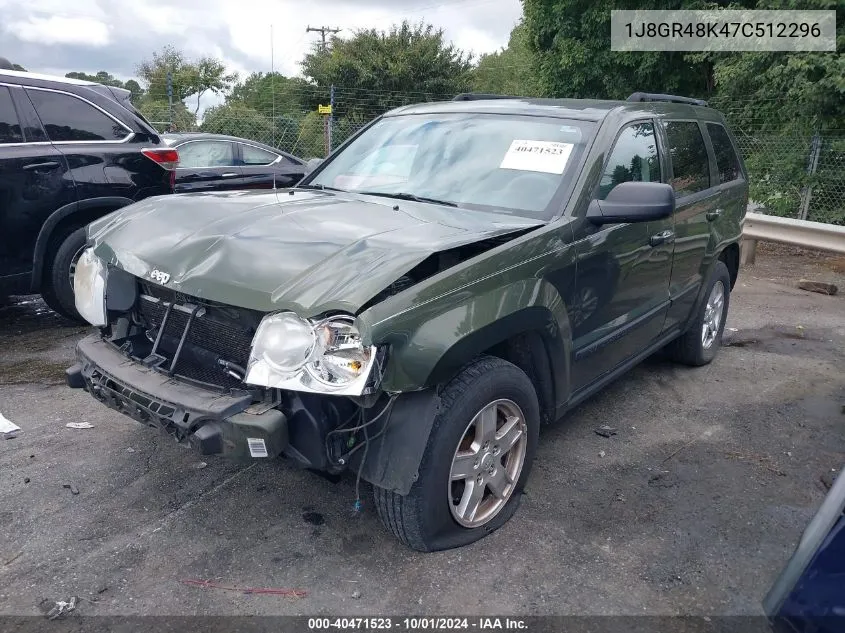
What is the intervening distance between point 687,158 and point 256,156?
22.6ft

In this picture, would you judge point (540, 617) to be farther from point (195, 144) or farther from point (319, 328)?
point (195, 144)

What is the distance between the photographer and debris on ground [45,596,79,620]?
8.04ft

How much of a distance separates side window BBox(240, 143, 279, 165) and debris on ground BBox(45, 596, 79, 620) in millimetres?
Result: 7842

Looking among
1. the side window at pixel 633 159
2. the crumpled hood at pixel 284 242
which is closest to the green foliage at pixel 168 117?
the crumpled hood at pixel 284 242

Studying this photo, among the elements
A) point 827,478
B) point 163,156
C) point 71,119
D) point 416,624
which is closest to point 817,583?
point 416,624

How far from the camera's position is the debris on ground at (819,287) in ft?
25.5

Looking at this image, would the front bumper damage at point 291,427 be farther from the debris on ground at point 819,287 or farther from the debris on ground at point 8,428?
the debris on ground at point 819,287

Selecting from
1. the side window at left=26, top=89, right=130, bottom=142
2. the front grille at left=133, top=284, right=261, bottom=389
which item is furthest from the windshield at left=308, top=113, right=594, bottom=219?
the side window at left=26, top=89, right=130, bottom=142

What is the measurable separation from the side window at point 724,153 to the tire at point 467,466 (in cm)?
286

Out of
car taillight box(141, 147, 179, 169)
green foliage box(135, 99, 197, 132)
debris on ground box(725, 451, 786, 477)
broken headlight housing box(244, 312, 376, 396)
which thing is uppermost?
green foliage box(135, 99, 197, 132)

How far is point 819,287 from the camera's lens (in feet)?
25.7

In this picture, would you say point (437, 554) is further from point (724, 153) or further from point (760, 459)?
point (724, 153)

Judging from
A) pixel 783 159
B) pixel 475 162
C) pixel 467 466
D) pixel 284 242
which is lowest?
pixel 467 466

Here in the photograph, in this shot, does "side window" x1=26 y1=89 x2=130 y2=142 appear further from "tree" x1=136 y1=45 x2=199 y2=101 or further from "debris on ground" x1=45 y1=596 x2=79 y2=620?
"tree" x1=136 y1=45 x2=199 y2=101
